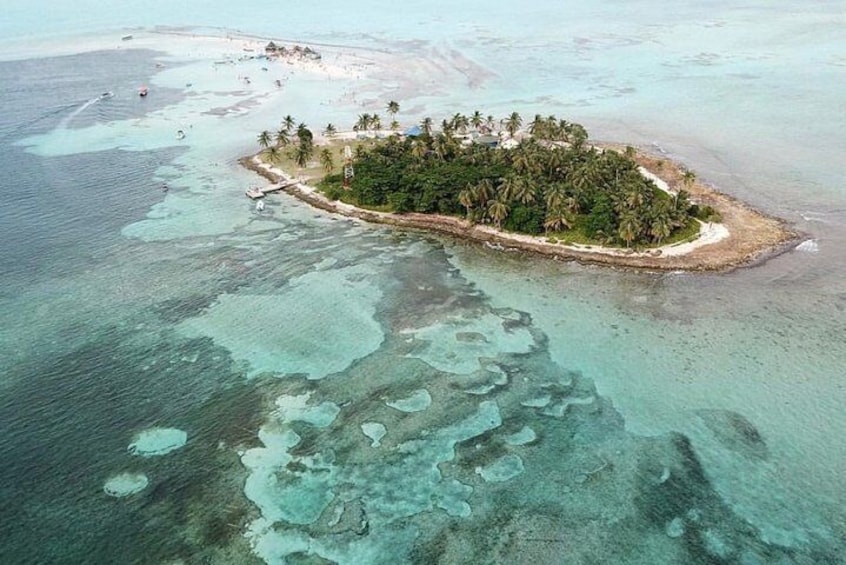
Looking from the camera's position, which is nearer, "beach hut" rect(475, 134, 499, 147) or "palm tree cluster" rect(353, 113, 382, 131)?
"beach hut" rect(475, 134, 499, 147)

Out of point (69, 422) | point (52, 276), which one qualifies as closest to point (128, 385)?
point (69, 422)

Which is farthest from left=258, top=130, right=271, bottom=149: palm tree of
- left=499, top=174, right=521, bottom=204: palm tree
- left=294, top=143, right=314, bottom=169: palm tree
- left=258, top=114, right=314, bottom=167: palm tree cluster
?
left=499, top=174, right=521, bottom=204: palm tree

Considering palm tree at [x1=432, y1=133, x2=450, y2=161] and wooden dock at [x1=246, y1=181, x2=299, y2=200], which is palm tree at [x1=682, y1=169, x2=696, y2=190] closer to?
palm tree at [x1=432, y1=133, x2=450, y2=161]

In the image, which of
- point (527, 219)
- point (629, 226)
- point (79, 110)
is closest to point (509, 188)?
point (527, 219)

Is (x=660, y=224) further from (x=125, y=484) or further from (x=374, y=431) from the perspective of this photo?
(x=125, y=484)

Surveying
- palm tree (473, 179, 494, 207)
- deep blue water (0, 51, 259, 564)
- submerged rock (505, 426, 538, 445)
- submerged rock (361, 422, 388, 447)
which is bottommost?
deep blue water (0, 51, 259, 564)

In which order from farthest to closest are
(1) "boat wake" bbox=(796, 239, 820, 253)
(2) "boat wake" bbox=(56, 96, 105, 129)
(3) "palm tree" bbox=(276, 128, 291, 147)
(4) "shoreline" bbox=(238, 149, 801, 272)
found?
(2) "boat wake" bbox=(56, 96, 105, 129)
(3) "palm tree" bbox=(276, 128, 291, 147)
(1) "boat wake" bbox=(796, 239, 820, 253)
(4) "shoreline" bbox=(238, 149, 801, 272)

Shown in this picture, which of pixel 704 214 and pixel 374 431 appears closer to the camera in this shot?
pixel 374 431

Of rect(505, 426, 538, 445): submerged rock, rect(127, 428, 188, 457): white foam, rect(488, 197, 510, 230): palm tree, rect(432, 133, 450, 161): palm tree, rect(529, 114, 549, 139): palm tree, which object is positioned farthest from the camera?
rect(529, 114, 549, 139): palm tree

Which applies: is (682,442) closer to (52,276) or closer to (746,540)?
(746,540)
